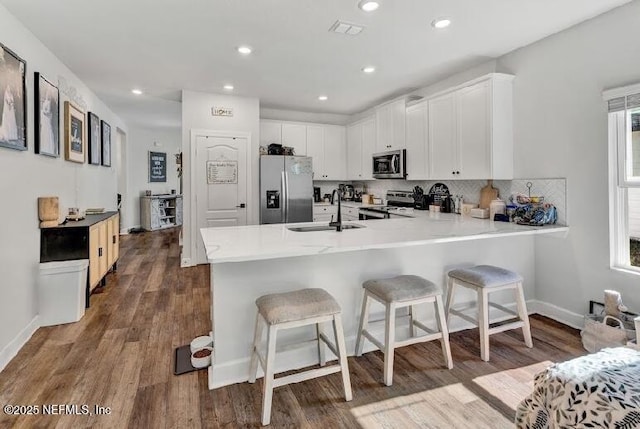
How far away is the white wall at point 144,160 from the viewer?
8.30 metres

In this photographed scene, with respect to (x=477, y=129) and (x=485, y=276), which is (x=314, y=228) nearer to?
(x=485, y=276)

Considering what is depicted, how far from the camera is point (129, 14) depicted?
263 centimetres

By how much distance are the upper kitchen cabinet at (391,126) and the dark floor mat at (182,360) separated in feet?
11.8

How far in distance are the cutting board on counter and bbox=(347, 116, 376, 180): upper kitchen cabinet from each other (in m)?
2.01

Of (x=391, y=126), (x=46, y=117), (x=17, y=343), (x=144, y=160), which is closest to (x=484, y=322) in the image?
(x=391, y=126)

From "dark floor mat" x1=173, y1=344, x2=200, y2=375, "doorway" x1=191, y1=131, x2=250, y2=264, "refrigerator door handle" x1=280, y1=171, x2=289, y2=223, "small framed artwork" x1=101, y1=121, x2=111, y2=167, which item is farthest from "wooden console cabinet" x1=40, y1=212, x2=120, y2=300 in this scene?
"refrigerator door handle" x1=280, y1=171, x2=289, y2=223

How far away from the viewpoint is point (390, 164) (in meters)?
4.83

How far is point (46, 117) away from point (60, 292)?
5.35 feet

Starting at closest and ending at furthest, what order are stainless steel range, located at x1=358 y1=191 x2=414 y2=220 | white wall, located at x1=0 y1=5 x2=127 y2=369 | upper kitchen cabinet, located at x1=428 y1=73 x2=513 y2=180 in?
white wall, located at x1=0 y1=5 x2=127 y2=369, upper kitchen cabinet, located at x1=428 y1=73 x2=513 y2=180, stainless steel range, located at x1=358 y1=191 x2=414 y2=220

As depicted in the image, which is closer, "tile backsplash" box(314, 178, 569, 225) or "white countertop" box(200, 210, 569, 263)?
"white countertop" box(200, 210, 569, 263)

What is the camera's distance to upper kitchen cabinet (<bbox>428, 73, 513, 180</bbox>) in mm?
3336

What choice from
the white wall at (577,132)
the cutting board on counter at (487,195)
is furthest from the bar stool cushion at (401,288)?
the cutting board on counter at (487,195)

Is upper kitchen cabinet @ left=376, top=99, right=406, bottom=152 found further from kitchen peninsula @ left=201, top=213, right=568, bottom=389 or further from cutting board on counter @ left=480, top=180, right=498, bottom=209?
kitchen peninsula @ left=201, top=213, right=568, bottom=389

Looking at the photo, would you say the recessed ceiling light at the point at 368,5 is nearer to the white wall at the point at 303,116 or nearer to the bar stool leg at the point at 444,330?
the bar stool leg at the point at 444,330
